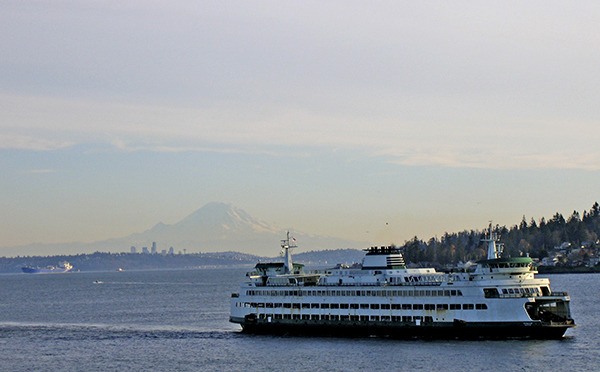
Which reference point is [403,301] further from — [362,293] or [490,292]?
[490,292]

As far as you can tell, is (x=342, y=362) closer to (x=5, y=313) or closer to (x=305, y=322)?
(x=305, y=322)

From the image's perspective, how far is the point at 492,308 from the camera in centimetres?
7094

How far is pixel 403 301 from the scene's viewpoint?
7556 cm

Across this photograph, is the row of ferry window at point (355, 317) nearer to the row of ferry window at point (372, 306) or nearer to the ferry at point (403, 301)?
the ferry at point (403, 301)

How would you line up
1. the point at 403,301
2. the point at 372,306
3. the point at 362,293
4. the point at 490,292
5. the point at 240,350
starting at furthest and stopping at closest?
the point at 362,293 < the point at 372,306 < the point at 403,301 < the point at 240,350 < the point at 490,292

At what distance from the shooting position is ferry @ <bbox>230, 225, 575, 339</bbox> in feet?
232

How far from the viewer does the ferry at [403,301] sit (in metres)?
70.8

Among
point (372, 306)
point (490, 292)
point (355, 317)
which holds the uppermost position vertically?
point (490, 292)

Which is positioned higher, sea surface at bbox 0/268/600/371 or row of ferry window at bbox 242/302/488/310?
row of ferry window at bbox 242/302/488/310

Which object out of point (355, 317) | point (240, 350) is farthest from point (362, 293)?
point (240, 350)

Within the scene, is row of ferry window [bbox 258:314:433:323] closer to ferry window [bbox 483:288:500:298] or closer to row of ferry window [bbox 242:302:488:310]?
row of ferry window [bbox 242:302:488:310]

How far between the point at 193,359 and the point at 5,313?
63.6 meters

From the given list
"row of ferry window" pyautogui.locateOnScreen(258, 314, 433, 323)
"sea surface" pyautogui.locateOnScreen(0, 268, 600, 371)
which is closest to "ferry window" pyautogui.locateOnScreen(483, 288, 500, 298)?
"sea surface" pyautogui.locateOnScreen(0, 268, 600, 371)

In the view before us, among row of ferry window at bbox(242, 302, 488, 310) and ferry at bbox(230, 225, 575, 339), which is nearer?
ferry at bbox(230, 225, 575, 339)
